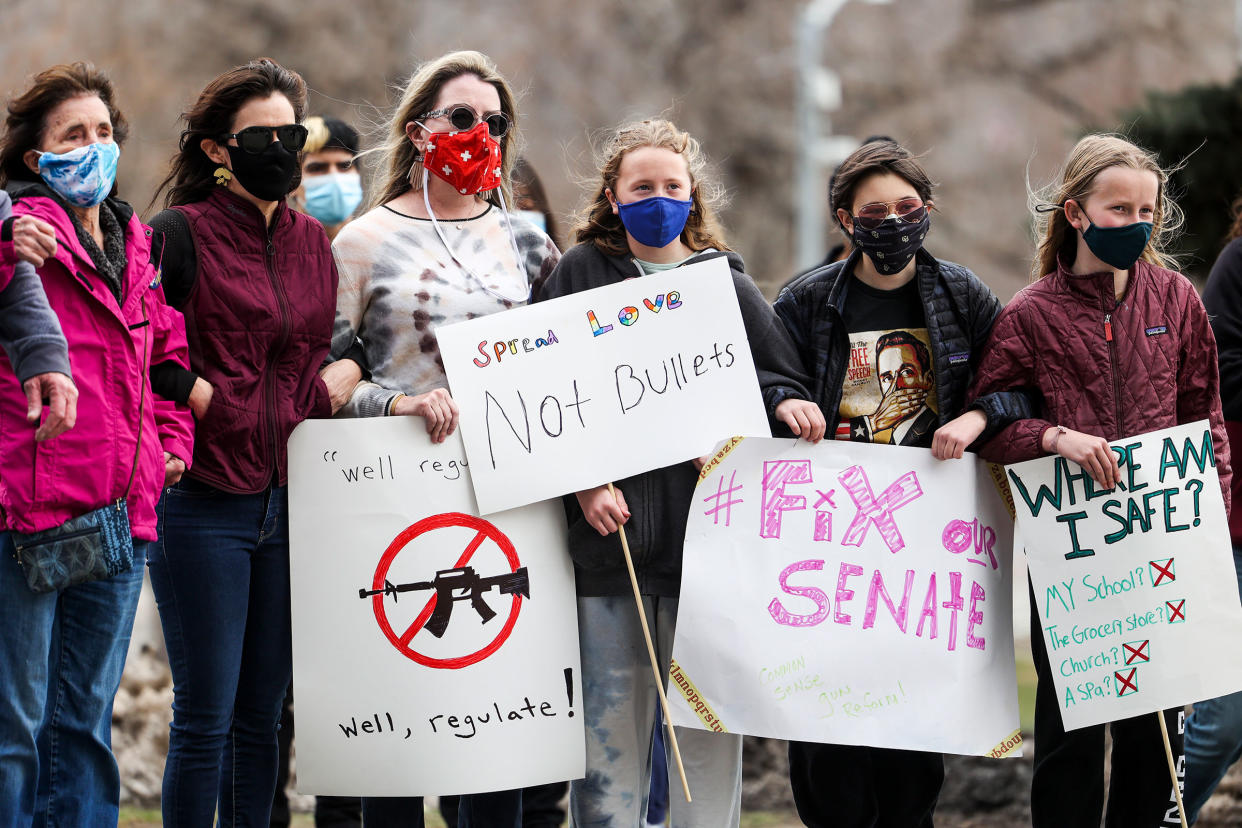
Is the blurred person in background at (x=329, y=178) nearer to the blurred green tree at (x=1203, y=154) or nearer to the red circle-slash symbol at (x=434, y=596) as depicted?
the red circle-slash symbol at (x=434, y=596)

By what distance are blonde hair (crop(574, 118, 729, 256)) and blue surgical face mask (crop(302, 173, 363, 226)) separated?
1471 millimetres

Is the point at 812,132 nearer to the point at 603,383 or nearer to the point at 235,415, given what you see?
the point at 603,383

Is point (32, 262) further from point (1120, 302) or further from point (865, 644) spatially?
point (1120, 302)

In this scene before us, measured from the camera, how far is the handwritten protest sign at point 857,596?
151 inches

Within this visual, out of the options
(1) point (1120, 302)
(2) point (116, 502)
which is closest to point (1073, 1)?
(1) point (1120, 302)

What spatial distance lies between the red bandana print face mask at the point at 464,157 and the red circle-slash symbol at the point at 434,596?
0.90 m

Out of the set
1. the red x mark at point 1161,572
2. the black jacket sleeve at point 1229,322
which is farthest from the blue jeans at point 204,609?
the black jacket sleeve at point 1229,322

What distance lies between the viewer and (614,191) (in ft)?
12.7

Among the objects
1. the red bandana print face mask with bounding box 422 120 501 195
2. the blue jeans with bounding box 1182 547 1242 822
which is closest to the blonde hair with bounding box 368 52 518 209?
the red bandana print face mask with bounding box 422 120 501 195

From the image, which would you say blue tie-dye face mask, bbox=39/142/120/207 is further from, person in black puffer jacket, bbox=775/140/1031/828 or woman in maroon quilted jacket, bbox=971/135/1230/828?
woman in maroon quilted jacket, bbox=971/135/1230/828

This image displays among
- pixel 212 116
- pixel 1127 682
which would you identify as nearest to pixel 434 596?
pixel 212 116

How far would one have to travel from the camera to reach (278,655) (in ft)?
12.4

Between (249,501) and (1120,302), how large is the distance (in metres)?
2.34

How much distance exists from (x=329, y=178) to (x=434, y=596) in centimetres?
196
